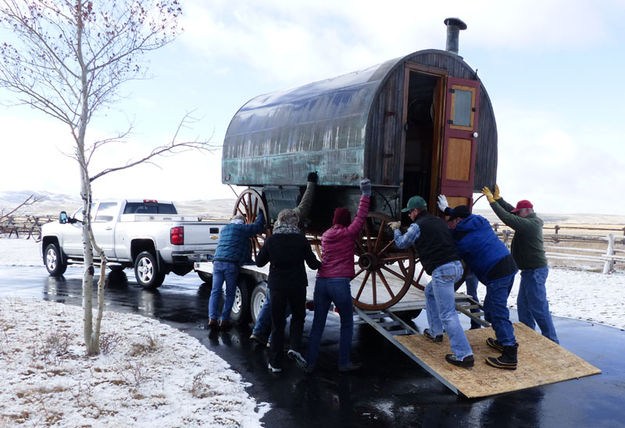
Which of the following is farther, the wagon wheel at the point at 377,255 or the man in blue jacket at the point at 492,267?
the wagon wheel at the point at 377,255

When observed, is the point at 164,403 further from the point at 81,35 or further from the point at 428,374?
the point at 81,35

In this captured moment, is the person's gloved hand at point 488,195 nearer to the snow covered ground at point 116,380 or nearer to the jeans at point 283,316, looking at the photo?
the jeans at point 283,316

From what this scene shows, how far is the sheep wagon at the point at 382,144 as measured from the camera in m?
7.33

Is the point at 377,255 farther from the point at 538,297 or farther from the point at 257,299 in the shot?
the point at 538,297

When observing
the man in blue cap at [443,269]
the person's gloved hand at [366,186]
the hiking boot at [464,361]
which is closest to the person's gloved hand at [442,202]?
the man in blue cap at [443,269]

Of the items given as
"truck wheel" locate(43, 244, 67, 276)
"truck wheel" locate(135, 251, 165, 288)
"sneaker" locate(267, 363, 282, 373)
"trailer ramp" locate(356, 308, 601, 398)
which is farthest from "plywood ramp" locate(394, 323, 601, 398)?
"truck wheel" locate(43, 244, 67, 276)

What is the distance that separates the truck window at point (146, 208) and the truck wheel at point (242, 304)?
534cm

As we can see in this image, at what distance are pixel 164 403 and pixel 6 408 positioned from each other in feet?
4.63

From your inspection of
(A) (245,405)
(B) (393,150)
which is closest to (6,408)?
(A) (245,405)

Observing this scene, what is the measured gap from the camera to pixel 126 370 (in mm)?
5859

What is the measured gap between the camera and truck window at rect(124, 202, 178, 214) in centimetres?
1298

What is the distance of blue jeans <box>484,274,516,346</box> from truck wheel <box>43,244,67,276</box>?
1254 centimetres

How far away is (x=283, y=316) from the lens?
623 cm

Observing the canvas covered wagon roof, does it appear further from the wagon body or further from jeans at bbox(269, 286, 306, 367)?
jeans at bbox(269, 286, 306, 367)
